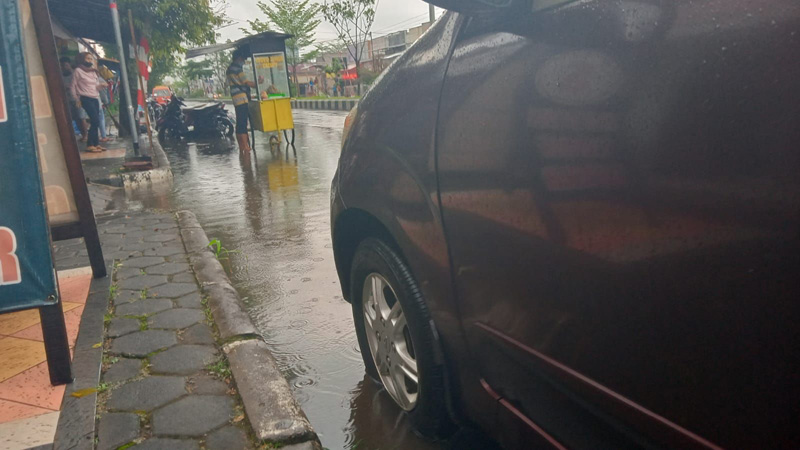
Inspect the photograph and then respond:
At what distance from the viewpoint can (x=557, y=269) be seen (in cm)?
146

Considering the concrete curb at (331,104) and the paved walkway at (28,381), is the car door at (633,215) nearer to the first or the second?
the paved walkway at (28,381)

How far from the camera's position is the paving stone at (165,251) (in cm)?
478

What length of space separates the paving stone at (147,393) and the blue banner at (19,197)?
0.48m

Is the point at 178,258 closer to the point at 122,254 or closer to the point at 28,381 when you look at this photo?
the point at 122,254

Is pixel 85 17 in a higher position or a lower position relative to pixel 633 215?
higher

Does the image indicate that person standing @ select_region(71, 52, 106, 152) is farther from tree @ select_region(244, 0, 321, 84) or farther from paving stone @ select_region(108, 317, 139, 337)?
tree @ select_region(244, 0, 321, 84)

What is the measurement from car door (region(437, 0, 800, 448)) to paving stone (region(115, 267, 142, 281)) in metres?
3.17

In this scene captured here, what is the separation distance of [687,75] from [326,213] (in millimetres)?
5424

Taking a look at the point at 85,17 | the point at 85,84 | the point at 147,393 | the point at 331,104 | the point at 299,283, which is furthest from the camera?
the point at 331,104

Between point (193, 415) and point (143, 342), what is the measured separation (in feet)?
2.81

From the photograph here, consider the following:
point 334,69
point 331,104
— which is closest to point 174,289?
point 331,104

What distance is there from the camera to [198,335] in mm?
3197

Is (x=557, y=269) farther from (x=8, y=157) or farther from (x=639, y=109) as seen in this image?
(x=8, y=157)

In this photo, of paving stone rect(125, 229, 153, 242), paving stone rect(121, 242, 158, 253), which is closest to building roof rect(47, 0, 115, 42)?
paving stone rect(125, 229, 153, 242)
